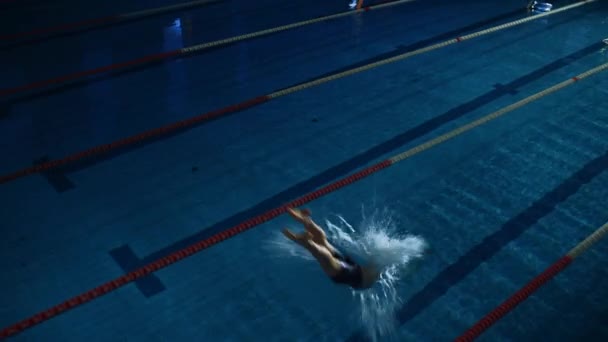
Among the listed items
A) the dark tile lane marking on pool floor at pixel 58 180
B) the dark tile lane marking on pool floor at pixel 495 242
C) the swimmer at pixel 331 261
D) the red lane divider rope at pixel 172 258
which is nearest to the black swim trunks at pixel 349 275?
the swimmer at pixel 331 261

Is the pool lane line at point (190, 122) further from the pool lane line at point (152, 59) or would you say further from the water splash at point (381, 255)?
the water splash at point (381, 255)

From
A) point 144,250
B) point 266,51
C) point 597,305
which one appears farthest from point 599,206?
point 266,51

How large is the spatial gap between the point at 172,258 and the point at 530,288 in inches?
92.3

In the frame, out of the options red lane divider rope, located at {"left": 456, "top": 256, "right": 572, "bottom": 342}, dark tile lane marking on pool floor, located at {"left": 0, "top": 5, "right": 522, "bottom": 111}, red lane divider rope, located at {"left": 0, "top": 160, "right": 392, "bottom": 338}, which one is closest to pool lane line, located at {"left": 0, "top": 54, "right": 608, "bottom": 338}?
red lane divider rope, located at {"left": 0, "top": 160, "right": 392, "bottom": 338}

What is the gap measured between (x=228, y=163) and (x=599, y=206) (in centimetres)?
303

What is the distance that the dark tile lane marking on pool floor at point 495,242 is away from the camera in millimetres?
3562

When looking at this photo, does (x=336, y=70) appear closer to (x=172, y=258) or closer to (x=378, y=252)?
(x=378, y=252)

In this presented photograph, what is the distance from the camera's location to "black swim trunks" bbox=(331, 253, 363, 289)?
3.59 m

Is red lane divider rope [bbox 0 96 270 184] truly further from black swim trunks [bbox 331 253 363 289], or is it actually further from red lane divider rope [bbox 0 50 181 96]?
black swim trunks [bbox 331 253 363 289]

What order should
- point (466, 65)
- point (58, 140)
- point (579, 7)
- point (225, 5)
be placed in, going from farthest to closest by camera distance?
1. point (579, 7)
2. point (225, 5)
3. point (466, 65)
4. point (58, 140)

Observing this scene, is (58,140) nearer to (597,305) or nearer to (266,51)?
(266,51)

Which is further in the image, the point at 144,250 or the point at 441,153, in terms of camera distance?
the point at 441,153

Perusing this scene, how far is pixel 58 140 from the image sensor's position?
485 centimetres

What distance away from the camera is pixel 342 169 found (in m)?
4.73
